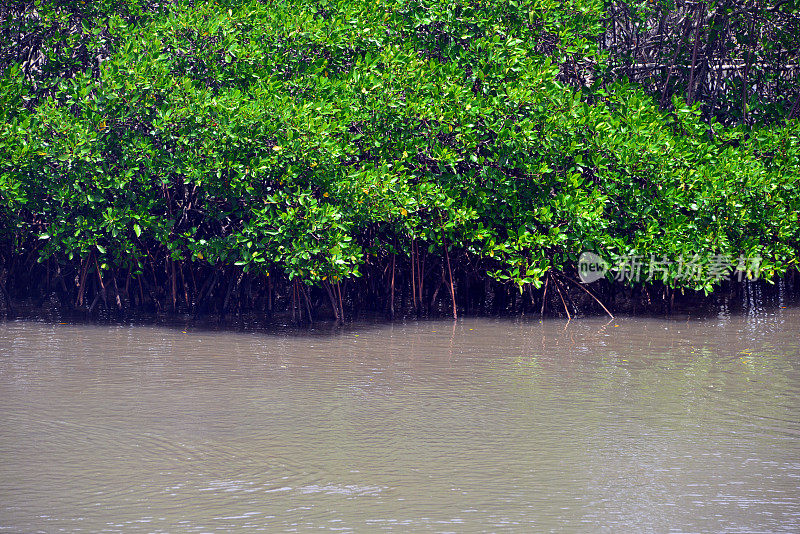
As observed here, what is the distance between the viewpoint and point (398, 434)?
496cm

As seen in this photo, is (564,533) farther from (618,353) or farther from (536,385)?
(618,353)

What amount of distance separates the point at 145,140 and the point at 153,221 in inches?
27.6

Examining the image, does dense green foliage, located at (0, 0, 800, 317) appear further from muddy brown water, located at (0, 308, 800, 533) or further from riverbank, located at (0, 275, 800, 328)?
muddy brown water, located at (0, 308, 800, 533)

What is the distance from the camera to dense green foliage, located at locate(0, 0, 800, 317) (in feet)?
27.1

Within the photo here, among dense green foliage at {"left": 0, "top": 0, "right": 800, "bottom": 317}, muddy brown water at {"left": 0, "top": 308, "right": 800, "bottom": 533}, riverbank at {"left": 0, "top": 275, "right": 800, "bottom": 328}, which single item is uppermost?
dense green foliage at {"left": 0, "top": 0, "right": 800, "bottom": 317}

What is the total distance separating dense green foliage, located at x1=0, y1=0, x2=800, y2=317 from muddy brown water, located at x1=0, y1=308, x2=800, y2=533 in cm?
111

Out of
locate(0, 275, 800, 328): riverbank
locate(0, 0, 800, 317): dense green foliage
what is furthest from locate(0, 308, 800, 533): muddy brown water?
locate(0, 275, 800, 328): riverbank

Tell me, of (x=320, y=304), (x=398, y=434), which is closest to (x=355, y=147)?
(x=320, y=304)

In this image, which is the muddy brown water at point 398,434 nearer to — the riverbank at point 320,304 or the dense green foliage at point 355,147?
the dense green foliage at point 355,147

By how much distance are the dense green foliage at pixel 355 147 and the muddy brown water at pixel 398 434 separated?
111 centimetres

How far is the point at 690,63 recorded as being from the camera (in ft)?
33.9

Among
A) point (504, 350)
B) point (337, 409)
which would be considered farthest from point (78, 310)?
point (337, 409)

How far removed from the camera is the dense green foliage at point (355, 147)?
826cm

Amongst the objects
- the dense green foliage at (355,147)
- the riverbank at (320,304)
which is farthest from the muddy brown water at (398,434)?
the riverbank at (320,304)
